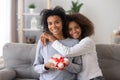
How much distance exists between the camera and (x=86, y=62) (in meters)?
1.86

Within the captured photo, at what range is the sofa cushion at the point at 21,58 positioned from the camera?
2.35m

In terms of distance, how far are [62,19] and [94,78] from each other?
1.84 feet

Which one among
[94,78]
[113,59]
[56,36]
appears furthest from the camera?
[113,59]

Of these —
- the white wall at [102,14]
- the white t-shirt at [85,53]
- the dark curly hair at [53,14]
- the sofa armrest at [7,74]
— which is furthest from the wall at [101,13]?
the white t-shirt at [85,53]

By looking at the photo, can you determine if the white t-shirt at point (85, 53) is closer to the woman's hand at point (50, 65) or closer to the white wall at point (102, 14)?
the woman's hand at point (50, 65)

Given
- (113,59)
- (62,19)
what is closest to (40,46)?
(62,19)

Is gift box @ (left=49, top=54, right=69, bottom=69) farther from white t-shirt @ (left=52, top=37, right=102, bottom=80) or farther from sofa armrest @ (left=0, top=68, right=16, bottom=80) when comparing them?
sofa armrest @ (left=0, top=68, right=16, bottom=80)

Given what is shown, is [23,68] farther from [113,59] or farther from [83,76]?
[113,59]

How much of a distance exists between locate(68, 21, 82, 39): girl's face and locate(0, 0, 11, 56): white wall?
200cm

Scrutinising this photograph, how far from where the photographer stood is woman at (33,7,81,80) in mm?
1856

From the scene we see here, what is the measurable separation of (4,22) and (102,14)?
2037 millimetres

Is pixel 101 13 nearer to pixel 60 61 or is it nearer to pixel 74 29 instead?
pixel 74 29

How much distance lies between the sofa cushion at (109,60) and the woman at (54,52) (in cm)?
45

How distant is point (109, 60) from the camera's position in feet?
7.43
